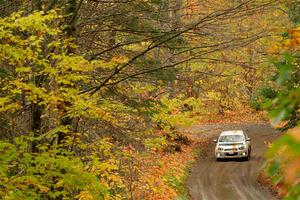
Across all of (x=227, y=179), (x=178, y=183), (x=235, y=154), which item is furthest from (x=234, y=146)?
(x=178, y=183)

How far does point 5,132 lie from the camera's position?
8.35 meters

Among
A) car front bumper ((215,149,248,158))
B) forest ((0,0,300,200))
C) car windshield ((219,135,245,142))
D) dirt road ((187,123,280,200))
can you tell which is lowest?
dirt road ((187,123,280,200))

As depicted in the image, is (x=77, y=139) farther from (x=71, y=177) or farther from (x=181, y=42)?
(x=181, y=42)

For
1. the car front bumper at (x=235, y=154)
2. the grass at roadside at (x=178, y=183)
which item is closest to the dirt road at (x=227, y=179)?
the grass at roadside at (x=178, y=183)

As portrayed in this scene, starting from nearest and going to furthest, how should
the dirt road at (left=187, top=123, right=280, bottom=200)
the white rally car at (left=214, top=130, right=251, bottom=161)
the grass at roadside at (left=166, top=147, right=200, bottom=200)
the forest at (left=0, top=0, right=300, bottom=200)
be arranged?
1. the forest at (left=0, top=0, right=300, bottom=200)
2. the grass at roadside at (left=166, top=147, right=200, bottom=200)
3. the dirt road at (left=187, top=123, right=280, bottom=200)
4. the white rally car at (left=214, top=130, right=251, bottom=161)

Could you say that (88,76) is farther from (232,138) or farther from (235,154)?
(232,138)

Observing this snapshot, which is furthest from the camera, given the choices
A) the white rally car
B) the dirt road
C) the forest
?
the white rally car

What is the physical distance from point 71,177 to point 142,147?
17.3 feet

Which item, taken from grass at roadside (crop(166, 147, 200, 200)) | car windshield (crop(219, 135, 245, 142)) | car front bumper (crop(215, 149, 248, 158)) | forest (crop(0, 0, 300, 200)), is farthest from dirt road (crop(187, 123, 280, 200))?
forest (crop(0, 0, 300, 200))

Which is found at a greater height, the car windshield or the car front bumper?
the car windshield

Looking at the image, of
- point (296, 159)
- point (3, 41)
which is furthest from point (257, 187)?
point (296, 159)

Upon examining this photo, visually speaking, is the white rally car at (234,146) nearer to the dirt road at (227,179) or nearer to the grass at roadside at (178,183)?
the dirt road at (227,179)

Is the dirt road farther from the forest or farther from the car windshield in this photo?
the forest

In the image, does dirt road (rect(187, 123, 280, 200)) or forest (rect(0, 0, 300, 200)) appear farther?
dirt road (rect(187, 123, 280, 200))
